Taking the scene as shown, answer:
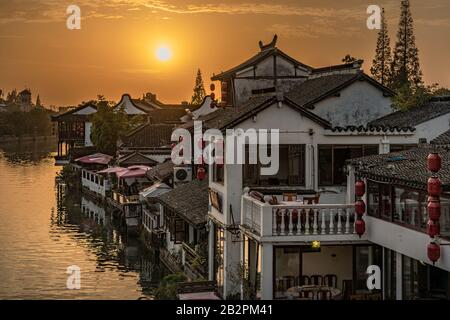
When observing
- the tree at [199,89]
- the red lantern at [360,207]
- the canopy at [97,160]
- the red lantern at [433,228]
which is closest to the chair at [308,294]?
the red lantern at [360,207]

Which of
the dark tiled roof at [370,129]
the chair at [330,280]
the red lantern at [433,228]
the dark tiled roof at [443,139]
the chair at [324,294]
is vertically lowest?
the chair at [324,294]

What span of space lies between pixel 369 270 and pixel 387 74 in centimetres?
3605

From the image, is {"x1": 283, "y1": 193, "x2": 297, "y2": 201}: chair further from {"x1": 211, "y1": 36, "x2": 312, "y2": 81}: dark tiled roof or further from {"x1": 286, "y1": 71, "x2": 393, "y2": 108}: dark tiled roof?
{"x1": 211, "y1": 36, "x2": 312, "y2": 81}: dark tiled roof

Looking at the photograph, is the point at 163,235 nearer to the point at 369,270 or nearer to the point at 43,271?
the point at 43,271

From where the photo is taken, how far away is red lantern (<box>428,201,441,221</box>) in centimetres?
1261

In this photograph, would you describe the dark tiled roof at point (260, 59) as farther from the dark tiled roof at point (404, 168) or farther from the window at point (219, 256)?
the dark tiled roof at point (404, 168)

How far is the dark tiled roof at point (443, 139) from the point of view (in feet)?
65.5

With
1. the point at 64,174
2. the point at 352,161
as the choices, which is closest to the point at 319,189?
the point at 352,161

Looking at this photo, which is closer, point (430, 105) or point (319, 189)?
point (319, 189)

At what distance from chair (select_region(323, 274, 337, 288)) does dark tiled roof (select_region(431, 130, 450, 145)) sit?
5.38 meters

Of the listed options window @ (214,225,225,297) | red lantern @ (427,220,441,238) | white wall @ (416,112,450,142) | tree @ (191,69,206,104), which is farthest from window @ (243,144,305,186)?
tree @ (191,69,206,104)

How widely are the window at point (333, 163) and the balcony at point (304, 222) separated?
3701mm

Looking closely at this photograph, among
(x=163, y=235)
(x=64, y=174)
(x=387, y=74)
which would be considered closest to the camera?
(x=163, y=235)
